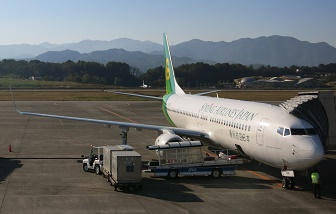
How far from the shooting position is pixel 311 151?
901 inches

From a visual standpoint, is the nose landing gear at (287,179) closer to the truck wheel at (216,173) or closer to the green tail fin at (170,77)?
the truck wheel at (216,173)

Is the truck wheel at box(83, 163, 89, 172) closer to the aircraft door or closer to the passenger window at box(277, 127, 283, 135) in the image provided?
the aircraft door

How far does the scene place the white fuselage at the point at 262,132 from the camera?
23406 millimetres

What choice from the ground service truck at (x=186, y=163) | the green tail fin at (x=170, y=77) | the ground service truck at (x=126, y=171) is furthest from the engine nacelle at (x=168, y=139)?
the green tail fin at (x=170, y=77)

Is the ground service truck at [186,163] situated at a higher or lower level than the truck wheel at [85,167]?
higher

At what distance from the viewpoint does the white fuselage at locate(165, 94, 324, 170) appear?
23406 millimetres

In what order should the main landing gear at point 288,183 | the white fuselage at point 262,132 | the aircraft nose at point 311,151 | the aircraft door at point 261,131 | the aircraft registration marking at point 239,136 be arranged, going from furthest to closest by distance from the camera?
1. the aircraft registration marking at point 239,136
2. the aircraft door at point 261,131
3. the main landing gear at point 288,183
4. the white fuselage at point 262,132
5. the aircraft nose at point 311,151

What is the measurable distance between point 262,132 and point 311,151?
368cm

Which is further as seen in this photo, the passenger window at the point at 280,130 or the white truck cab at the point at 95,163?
the white truck cab at the point at 95,163

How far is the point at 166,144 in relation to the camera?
2947 cm

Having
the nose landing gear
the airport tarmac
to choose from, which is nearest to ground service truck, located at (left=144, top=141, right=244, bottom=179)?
the airport tarmac

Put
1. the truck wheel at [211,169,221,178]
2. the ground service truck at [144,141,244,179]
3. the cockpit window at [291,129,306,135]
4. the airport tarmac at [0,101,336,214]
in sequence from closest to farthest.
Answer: the airport tarmac at [0,101,336,214]
the cockpit window at [291,129,306,135]
the ground service truck at [144,141,244,179]
the truck wheel at [211,169,221,178]

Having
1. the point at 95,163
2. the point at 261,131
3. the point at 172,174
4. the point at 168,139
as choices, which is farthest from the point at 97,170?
the point at 261,131

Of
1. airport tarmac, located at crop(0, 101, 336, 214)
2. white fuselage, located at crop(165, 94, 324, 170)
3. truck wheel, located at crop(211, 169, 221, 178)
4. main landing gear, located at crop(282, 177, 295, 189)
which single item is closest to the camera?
airport tarmac, located at crop(0, 101, 336, 214)
